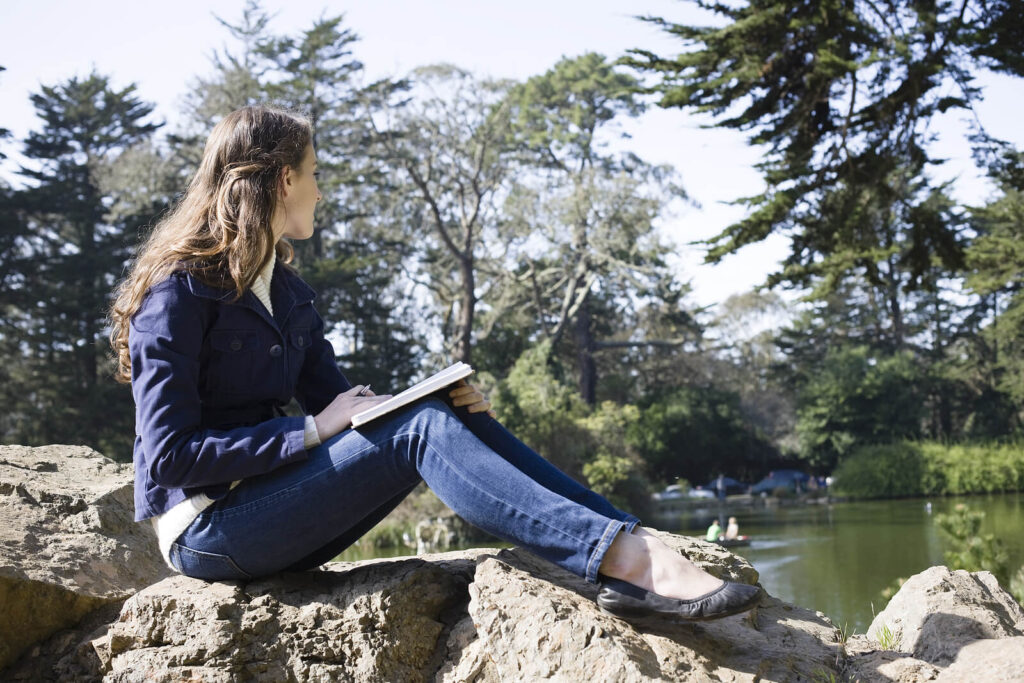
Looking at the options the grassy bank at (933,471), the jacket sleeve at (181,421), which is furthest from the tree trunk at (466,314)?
the jacket sleeve at (181,421)

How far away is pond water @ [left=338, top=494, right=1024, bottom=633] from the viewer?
31.9ft

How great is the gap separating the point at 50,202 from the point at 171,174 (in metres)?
2.51

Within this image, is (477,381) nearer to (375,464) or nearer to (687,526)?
(687,526)

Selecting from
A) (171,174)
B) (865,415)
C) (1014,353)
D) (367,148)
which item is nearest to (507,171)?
(367,148)

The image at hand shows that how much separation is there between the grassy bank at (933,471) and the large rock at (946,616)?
2275 centimetres

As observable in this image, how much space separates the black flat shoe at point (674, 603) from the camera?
1.60 metres

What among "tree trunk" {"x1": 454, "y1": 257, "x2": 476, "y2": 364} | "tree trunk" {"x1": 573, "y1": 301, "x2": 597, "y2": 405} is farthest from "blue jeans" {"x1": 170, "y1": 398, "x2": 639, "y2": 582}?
"tree trunk" {"x1": 573, "y1": 301, "x2": 597, "y2": 405}

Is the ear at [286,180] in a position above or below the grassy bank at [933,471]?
above

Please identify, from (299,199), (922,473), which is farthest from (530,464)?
(922,473)

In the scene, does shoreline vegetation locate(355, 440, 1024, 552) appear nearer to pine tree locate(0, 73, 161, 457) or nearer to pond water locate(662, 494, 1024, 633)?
pond water locate(662, 494, 1024, 633)

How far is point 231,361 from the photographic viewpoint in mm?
1809

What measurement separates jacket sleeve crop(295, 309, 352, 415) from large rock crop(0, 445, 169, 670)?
2.23 feet

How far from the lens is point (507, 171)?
21375 millimetres

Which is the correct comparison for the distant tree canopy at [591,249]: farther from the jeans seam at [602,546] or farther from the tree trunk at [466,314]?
the jeans seam at [602,546]
